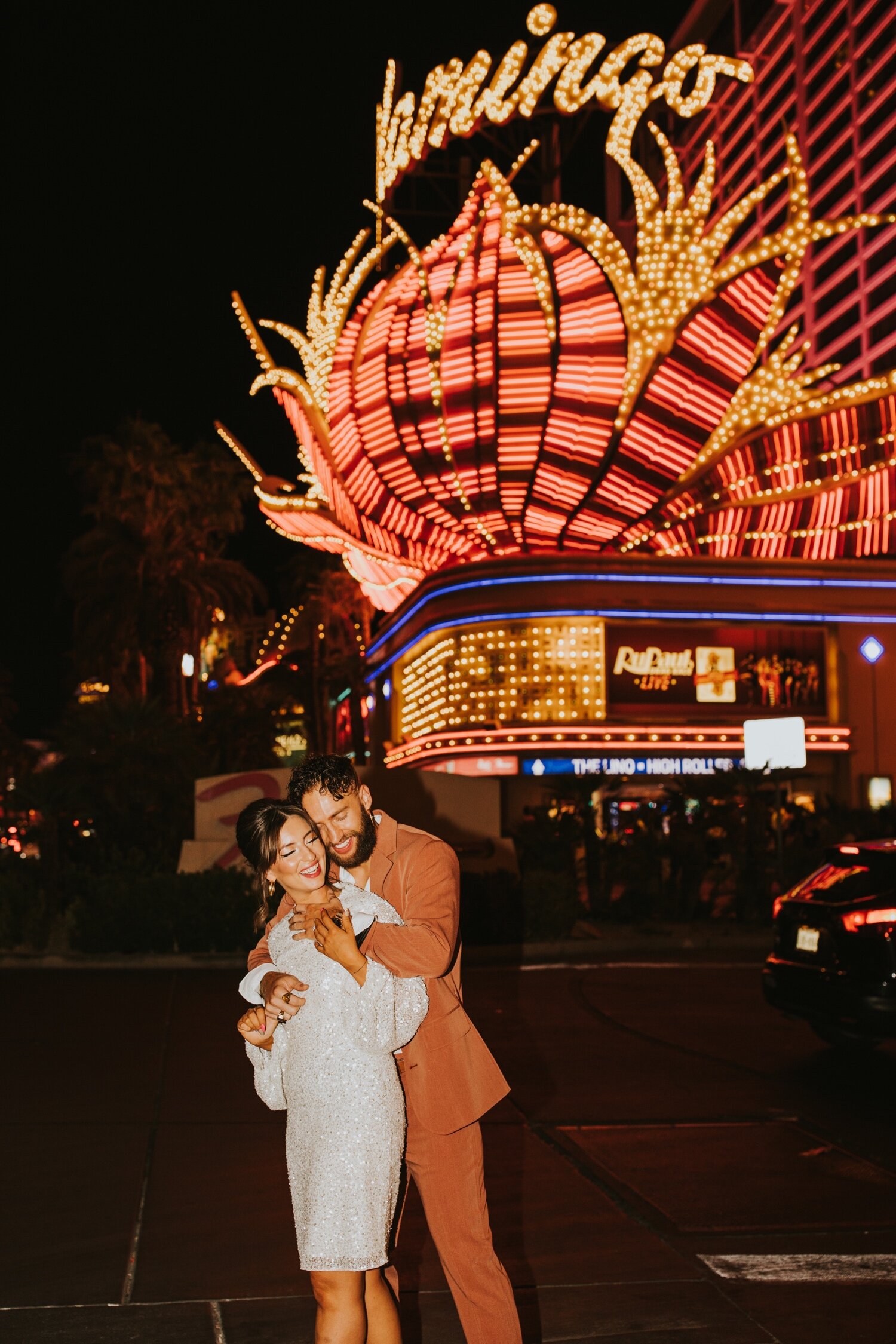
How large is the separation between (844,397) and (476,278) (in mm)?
9863

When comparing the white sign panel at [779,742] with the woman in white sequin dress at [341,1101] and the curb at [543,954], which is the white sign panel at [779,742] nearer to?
the curb at [543,954]

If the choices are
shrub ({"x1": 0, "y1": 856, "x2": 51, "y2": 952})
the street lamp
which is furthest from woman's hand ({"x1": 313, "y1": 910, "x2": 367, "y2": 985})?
the street lamp

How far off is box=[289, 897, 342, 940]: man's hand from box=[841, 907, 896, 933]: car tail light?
7071 mm

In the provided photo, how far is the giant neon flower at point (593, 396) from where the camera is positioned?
35562 mm

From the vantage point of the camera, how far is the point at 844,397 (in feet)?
123

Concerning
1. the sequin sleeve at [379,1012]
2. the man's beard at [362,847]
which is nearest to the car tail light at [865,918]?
the man's beard at [362,847]

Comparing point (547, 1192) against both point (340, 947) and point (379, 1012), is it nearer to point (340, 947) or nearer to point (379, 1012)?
Answer: point (379, 1012)

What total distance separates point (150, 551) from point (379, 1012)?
45130 millimetres

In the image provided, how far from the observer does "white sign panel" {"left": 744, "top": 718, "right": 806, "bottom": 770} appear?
64.0 ft

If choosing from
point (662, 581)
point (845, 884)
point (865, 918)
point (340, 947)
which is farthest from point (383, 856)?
point (662, 581)

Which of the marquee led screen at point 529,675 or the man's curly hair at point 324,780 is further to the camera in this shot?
the marquee led screen at point 529,675

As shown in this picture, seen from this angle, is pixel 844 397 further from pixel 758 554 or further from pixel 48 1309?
pixel 48 1309

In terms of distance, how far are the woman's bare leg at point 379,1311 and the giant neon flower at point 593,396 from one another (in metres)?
32.7

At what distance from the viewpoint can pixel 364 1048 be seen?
140 inches
